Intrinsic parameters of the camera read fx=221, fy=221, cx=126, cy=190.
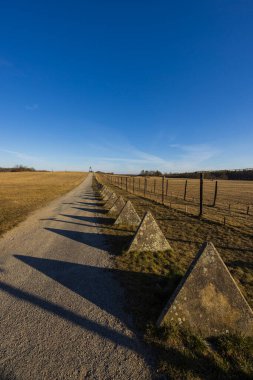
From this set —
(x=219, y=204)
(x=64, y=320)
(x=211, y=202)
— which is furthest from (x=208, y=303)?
(x=211, y=202)

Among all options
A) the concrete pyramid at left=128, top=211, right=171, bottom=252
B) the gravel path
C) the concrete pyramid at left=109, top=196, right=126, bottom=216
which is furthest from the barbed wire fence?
the gravel path

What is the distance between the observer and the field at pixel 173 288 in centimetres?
294

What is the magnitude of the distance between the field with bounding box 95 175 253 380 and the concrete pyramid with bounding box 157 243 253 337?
161 mm

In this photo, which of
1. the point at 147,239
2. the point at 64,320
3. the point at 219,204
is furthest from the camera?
the point at 219,204

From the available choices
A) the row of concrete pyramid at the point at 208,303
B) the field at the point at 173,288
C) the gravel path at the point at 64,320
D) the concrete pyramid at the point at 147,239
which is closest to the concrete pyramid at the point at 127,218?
the field at the point at 173,288

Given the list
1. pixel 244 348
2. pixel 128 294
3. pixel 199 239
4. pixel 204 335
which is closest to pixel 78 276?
pixel 128 294

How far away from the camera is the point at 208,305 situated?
144 inches

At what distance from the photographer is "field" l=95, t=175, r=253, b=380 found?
9.65ft

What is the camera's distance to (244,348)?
10.6ft

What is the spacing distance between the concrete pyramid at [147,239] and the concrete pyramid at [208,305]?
358 centimetres

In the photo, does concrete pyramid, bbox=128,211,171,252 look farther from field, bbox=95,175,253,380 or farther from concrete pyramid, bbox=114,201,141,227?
concrete pyramid, bbox=114,201,141,227

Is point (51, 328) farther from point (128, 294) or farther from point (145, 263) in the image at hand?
point (145, 263)

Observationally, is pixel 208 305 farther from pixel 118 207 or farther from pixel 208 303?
pixel 118 207

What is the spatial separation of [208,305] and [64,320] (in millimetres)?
2464
